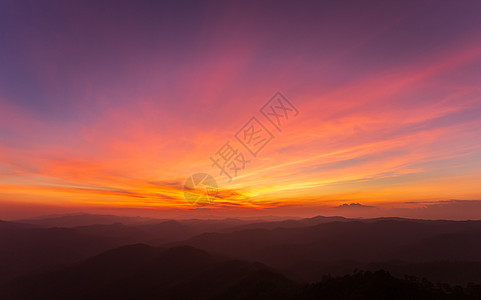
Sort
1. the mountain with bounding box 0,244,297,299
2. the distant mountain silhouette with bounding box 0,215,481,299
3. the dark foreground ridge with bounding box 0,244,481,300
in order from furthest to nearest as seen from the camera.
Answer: the distant mountain silhouette with bounding box 0,215,481,299, the mountain with bounding box 0,244,297,299, the dark foreground ridge with bounding box 0,244,481,300

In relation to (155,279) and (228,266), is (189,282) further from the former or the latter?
(155,279)

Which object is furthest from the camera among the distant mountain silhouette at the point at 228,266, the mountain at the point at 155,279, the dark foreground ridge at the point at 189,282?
the distant mountain silhouette at the point at 228,266

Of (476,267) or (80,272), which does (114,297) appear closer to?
(80,272)

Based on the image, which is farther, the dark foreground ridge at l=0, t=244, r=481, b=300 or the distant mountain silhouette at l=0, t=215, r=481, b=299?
the distant mountain silhouette at l=0, t=215, r=481, b=299

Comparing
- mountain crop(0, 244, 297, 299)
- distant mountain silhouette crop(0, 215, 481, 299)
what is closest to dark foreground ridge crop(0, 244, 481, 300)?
mountain crop(0, 244, 297, 299)

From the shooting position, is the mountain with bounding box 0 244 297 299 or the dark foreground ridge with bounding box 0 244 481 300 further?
the mountain with bounding box 0 244 297 299

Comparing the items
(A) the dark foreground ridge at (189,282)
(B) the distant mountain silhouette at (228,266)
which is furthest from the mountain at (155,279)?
(B) the distant mountain silhouette at (228,266)

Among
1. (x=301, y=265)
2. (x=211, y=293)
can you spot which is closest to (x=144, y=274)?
(x=211, y=293)

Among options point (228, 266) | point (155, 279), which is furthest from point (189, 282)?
point (155, 279)

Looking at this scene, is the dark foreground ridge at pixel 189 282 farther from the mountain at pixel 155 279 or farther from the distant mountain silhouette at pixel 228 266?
the distant mountain silhouette at pixel 228 266

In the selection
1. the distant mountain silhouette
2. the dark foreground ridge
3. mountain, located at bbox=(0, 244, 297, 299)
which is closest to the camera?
the dark foreground ridge

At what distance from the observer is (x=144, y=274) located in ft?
381

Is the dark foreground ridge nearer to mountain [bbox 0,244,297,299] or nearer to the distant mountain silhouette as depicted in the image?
mountain [bbox 0,244,297,299]

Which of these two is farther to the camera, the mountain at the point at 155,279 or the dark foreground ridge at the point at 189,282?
the mountain at the point at 155,279
